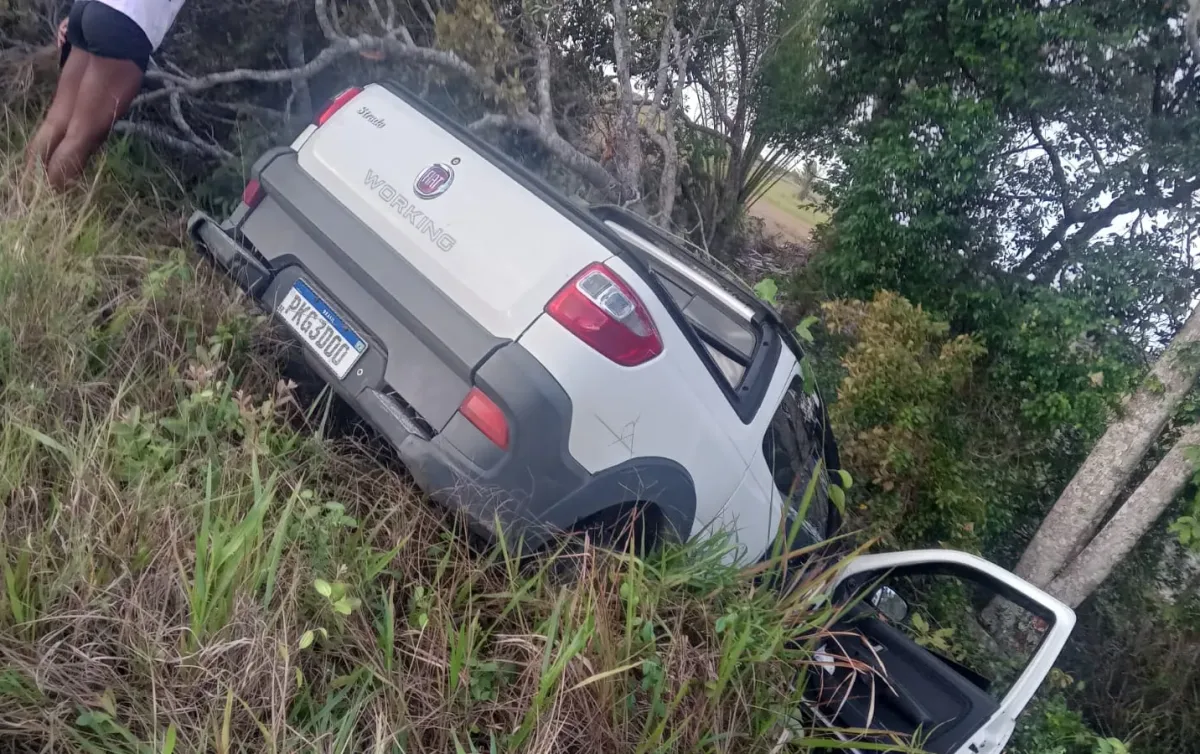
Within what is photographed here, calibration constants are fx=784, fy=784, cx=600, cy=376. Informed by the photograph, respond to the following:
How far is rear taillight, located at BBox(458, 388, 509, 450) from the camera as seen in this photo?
6.93 feet

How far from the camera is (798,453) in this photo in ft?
9.96

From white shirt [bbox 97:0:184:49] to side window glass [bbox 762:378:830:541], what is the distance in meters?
2.79

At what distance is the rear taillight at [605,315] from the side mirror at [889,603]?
6.09 ft

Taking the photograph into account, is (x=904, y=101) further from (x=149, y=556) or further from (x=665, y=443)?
(x=149, y=556)

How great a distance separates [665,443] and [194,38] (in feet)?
11.8

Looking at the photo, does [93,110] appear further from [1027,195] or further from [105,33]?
[1027,195]

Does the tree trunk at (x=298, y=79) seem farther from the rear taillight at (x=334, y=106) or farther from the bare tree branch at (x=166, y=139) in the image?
the rear taillight at (x=334, y=106)

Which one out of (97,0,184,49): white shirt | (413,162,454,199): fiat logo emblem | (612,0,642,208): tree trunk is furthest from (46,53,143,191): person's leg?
(612,0,642,208): tree trunk

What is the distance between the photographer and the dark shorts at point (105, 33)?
9.65ft

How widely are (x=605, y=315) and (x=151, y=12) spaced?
228cm

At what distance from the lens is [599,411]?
218 cm

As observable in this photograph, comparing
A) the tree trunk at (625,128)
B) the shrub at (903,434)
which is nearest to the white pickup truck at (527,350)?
the shrub at (903,434)

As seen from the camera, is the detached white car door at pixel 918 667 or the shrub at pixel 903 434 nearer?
the detached white car door at pixel 918 667

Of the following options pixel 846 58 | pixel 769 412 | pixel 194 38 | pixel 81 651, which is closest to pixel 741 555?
pixel 769 412
